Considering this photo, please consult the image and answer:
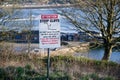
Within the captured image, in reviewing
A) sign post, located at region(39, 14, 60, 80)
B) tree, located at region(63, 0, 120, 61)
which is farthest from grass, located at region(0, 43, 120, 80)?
tree, located at region(63, 0, 120, 61)

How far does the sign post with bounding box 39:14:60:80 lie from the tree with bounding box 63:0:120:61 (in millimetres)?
6519

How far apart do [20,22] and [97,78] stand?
1036 cm

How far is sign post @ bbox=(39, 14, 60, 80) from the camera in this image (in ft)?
27.5

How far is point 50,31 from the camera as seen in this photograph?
8.42 m

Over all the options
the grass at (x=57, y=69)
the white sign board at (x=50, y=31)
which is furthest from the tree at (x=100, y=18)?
the white sign board at (x=50, y=31)

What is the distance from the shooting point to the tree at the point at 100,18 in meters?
14.8

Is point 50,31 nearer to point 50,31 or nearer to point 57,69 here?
point 50,31

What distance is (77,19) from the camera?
52.9ft

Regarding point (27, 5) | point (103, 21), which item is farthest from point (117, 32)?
point (27, 5)

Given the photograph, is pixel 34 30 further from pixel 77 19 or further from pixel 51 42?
pixel 51 42

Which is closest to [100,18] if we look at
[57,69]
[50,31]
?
[57,69]

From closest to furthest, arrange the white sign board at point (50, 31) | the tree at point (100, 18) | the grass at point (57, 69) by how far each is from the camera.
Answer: the white sign board at point (50, 31)
the grass at point (57, 69)
the tree at point (100, 18)

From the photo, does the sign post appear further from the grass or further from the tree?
the tree

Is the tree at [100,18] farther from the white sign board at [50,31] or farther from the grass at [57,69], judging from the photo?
the white sign board at [50,31]
